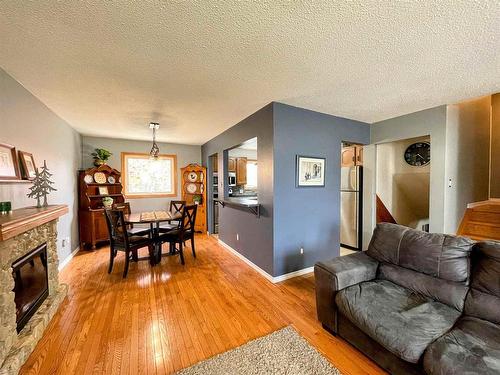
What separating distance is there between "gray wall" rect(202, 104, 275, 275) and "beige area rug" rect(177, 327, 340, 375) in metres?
1.17

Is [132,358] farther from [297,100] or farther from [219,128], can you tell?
[219,128]

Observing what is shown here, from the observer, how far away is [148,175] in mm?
5352

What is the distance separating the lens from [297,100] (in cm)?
272

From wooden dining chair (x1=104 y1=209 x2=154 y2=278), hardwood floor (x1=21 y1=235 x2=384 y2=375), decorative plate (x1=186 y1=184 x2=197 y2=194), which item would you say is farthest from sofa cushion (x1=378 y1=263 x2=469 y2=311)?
decorative plate (x1=186 y1=184 x2=197 y2=194)

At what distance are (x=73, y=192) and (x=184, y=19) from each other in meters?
4.07

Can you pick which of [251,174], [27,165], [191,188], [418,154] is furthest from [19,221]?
[418,154]

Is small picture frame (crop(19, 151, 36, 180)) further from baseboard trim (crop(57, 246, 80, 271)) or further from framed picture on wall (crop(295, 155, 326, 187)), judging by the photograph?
framed picture on wall (crop(295, 155, 326, 187))

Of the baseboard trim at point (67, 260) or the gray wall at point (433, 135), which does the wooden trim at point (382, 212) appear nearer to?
the gray wall at point (433, 135)

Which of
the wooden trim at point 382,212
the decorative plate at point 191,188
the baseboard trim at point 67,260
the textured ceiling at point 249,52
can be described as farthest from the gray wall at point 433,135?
the baseboard trim at point 67,260

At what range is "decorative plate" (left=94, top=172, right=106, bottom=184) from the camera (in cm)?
438

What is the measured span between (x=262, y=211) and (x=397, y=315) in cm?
192

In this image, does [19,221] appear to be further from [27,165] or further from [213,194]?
[213,194]

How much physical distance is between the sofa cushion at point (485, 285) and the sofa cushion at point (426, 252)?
0.20 ft

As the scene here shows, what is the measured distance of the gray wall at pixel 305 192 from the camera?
287 centimetres
